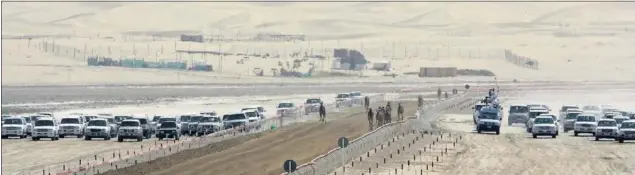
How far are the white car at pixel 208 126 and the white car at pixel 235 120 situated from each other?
665 mm

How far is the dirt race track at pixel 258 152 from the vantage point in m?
40.4

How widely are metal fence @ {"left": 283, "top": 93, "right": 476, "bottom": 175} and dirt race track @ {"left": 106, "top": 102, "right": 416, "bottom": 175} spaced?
1.75 m

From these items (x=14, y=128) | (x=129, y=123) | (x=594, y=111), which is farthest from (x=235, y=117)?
(x=594, y=111)

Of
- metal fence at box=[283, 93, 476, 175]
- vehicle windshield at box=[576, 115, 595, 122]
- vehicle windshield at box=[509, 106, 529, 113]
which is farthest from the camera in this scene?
vehicle windshield at box=[509, 106, 529, 113]

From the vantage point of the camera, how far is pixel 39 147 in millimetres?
55469

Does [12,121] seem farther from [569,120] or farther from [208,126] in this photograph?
[569,120]

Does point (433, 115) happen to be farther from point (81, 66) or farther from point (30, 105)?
point (81, 66)

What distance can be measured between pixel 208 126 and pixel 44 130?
24.2 ft

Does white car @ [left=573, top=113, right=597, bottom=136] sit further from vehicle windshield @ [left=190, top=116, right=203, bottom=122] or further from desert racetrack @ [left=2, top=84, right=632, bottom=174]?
vehicle windshield @ [left=190, top=116, right=203, bottom=122]

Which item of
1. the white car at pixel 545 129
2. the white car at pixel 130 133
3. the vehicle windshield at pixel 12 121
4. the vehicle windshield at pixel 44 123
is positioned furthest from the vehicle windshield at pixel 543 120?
the vehicle windshield at pixel 12 121

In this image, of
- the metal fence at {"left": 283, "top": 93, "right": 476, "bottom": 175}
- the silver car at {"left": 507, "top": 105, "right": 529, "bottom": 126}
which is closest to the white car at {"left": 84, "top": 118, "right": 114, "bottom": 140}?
the metal fence at {"left": 283, "top": 93, "right": 476, "bottom": 175}

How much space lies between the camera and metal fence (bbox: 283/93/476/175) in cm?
3319

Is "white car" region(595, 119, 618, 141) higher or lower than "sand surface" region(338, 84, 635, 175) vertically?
higher

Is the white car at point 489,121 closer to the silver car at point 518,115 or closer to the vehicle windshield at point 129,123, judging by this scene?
the silver car at point 518,115
